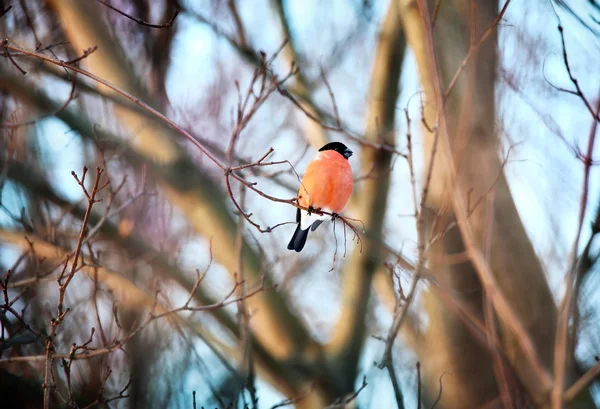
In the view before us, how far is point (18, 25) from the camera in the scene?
4.40 metres

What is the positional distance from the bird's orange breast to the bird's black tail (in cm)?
8

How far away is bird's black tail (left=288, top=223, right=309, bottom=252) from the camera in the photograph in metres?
1.55

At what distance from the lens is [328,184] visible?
5.38ft

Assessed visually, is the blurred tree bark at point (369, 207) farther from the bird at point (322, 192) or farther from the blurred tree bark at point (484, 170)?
the bird at point (322, 192)

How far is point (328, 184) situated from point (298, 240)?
7.0 inches

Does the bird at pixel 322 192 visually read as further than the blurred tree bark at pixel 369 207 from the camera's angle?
No

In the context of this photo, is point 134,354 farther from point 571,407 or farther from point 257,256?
point 571,407

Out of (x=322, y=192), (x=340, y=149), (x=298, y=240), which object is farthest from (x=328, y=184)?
(x=340, y=149)

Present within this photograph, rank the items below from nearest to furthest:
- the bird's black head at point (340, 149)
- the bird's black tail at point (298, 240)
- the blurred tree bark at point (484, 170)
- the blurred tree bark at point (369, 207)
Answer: the bird's black tail at point (298, 240) → the bird's black head at point (340, 149) → the blurred tree bark at point (484, 170) → the blurred tree bark at point (369, 207)

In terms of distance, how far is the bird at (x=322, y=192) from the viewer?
1584mm

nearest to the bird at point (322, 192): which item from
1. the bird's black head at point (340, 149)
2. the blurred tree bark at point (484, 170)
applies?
the bird's black head at point (340, 149)

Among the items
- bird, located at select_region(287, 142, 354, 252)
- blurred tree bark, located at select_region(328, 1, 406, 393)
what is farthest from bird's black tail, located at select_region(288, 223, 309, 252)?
blurred tree bark, located at select_region(328, 1, 406, 393)

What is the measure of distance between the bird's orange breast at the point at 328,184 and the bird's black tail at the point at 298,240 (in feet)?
0.26

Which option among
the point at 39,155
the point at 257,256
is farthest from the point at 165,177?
the point at 39,155
